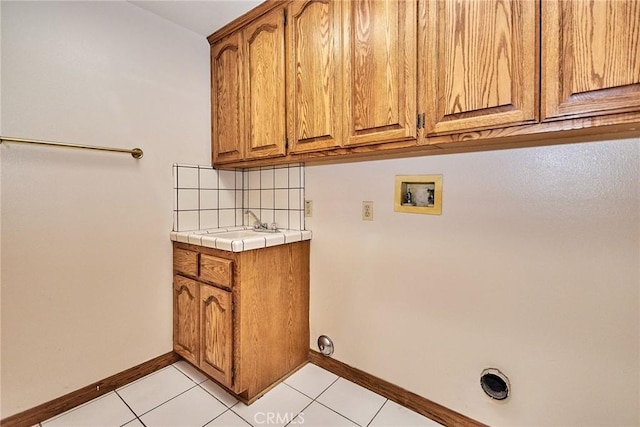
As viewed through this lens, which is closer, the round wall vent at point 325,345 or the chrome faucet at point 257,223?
the round wall vent at point 325,345

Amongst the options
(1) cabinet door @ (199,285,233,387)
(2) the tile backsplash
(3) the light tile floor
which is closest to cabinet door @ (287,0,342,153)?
(2) the tile backsplash

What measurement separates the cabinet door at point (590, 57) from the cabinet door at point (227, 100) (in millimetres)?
1513

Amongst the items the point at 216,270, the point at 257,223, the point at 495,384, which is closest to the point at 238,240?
the point at 216,270

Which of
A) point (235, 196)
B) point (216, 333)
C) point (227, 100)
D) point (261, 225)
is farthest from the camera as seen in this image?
point (235, 196)

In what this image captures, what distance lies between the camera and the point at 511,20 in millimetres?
980

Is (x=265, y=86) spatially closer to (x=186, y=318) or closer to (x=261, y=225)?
(x=261, y=225)

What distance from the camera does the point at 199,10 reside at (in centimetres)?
173

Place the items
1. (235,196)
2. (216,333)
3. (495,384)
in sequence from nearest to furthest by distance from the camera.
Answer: (495,384) → (216,333) → (235,196)

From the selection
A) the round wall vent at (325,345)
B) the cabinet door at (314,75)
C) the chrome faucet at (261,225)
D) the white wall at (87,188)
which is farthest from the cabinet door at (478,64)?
the white wall at (87,188)

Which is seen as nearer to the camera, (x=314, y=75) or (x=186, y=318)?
(x=314, y=75)

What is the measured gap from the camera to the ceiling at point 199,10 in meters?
1.67

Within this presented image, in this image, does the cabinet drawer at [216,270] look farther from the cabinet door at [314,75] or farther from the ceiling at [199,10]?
the ceiling at [199,10]

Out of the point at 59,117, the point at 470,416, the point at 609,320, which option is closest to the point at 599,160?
the point at 609,320

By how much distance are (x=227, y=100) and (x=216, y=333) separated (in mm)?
1428
